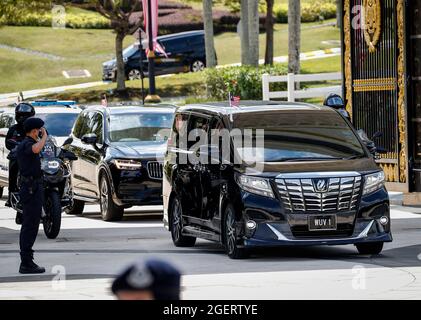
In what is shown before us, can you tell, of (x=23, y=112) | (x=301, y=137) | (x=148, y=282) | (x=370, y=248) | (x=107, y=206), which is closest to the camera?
(x=148, y=282)

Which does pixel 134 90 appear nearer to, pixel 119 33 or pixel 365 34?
pixel 119 33

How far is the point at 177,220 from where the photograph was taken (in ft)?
55.1

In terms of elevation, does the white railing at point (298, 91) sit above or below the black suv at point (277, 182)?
below

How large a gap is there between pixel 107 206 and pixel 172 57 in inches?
1789

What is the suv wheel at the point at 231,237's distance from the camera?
14.7m

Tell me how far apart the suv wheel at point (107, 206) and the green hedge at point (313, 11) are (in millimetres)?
65161

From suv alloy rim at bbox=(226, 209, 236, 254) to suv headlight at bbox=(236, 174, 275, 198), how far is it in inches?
15.3

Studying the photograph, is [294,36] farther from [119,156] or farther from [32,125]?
[32,125]

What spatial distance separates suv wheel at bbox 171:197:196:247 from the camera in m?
16.7

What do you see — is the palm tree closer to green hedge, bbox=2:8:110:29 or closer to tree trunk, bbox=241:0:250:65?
tree trunk, bbox=241:0:250:65

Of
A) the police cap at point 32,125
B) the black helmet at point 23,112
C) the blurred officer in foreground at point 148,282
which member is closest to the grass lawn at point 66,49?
the black helmet at point 23,112

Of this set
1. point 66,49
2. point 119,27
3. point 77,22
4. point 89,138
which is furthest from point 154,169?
point 77,22

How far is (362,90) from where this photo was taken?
24.6 m

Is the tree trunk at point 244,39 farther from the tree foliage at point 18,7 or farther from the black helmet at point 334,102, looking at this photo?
the black helmet at point 334,102
